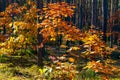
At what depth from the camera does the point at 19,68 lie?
11.9 meters

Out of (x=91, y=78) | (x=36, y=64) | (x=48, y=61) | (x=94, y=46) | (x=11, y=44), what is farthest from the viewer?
(x=48, y=61)

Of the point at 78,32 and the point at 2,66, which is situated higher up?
the point at 78,32

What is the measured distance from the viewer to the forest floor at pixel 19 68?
1031 cm

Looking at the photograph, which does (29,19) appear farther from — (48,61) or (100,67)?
(100,67)

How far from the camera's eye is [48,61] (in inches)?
536

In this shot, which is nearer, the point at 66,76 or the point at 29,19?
the point at 66,76

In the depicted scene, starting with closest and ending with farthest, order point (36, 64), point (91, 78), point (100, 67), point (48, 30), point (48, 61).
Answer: point (100, 67) < point (48, 30) < point (91, 78) < point (36, 64) < point (48, 61)

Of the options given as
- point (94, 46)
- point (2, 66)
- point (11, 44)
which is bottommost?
point (2, 66)

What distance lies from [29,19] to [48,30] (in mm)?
5348

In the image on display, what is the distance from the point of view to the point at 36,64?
501 inches

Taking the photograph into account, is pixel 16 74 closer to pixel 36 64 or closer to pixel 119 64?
pixel 36 64

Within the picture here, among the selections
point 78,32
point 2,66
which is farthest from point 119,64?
point 78,32

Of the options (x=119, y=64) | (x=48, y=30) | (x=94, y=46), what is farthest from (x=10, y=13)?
(x=94, y=46)

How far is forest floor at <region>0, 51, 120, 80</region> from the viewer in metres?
10.3
